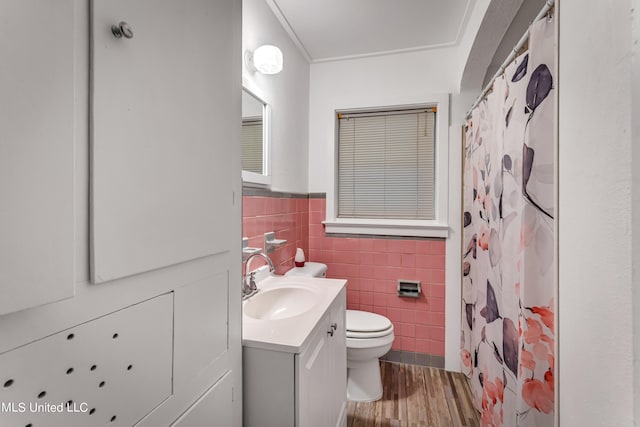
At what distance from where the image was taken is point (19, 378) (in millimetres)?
376

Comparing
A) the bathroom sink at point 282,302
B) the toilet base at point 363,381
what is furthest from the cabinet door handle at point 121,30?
the toilet base at point 363,381

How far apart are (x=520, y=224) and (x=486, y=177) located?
510mm

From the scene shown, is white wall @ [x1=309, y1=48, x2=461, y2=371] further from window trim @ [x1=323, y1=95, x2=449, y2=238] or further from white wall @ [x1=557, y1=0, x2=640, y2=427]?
white wall @ [x1=557, y1=0, x2=640, y2=427]

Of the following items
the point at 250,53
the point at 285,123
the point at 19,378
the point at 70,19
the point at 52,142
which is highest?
the point at 250,53

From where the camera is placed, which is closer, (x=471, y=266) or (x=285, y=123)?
(x=471, y=266)

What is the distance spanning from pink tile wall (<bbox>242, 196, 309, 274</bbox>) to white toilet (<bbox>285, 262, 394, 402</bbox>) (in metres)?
0.15

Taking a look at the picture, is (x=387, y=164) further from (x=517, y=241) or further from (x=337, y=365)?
(x=337, y=365)

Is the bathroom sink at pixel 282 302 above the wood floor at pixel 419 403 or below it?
above

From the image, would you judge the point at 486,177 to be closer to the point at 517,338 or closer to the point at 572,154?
the point at 517,338

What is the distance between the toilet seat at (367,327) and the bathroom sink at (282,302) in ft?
1.83

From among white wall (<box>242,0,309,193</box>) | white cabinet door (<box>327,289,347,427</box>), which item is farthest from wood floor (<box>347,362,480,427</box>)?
white wall (<box>242,0,309,193</box>)

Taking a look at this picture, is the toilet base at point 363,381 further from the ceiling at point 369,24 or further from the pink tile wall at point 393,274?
the ceiling at point 369,24

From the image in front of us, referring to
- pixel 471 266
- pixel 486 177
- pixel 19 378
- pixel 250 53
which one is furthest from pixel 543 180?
pixel 250 53

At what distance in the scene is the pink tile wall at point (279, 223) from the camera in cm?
159
